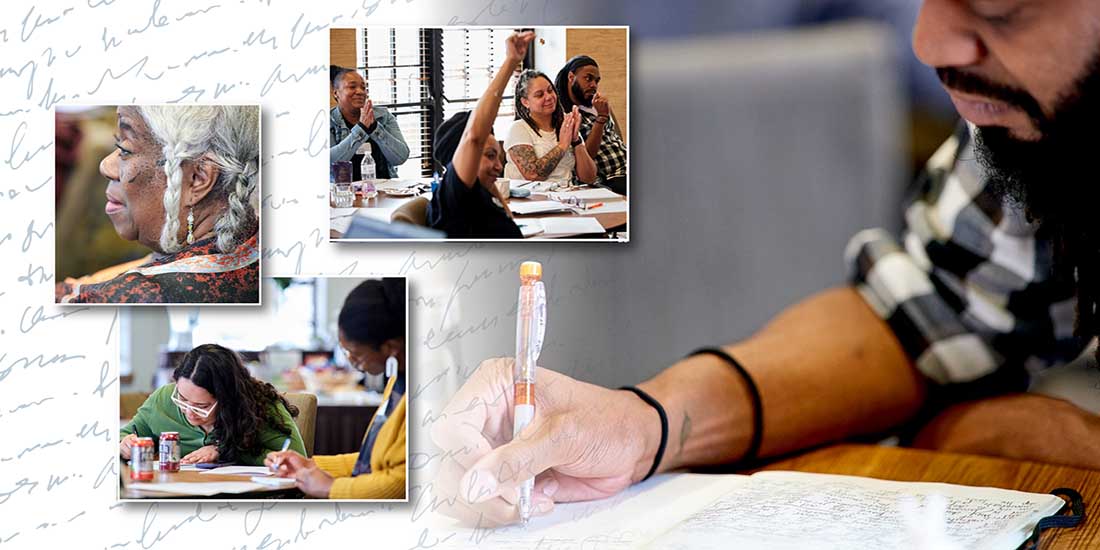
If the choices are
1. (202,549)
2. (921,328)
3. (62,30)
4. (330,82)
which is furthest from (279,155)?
(921,328)

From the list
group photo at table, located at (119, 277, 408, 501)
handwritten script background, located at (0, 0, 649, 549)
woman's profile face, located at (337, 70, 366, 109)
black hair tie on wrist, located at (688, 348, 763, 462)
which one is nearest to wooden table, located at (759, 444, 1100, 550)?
black hair tie on wrist, located at (688, 348, 763, 462)

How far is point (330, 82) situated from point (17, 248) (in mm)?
256

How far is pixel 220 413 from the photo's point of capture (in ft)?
2.26

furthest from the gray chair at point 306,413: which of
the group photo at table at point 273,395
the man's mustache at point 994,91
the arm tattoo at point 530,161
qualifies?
the man's mustache at point 994,91

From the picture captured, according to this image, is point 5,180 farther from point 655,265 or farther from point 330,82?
point 655,265

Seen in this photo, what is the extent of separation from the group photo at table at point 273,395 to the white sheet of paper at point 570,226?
112 millimetres

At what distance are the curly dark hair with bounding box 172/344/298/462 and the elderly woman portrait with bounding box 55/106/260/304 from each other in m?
0.04

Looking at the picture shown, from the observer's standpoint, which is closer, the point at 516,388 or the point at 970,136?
the point at 516,388

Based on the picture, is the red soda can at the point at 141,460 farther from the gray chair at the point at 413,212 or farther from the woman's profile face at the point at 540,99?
the woman's profile face at the point at 540,99

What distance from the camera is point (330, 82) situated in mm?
705

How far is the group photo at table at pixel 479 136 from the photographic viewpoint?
2.26ft

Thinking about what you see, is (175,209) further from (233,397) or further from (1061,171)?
(1061,171)

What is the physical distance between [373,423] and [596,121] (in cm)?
27

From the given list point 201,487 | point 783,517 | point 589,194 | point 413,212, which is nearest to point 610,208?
point 589,194
